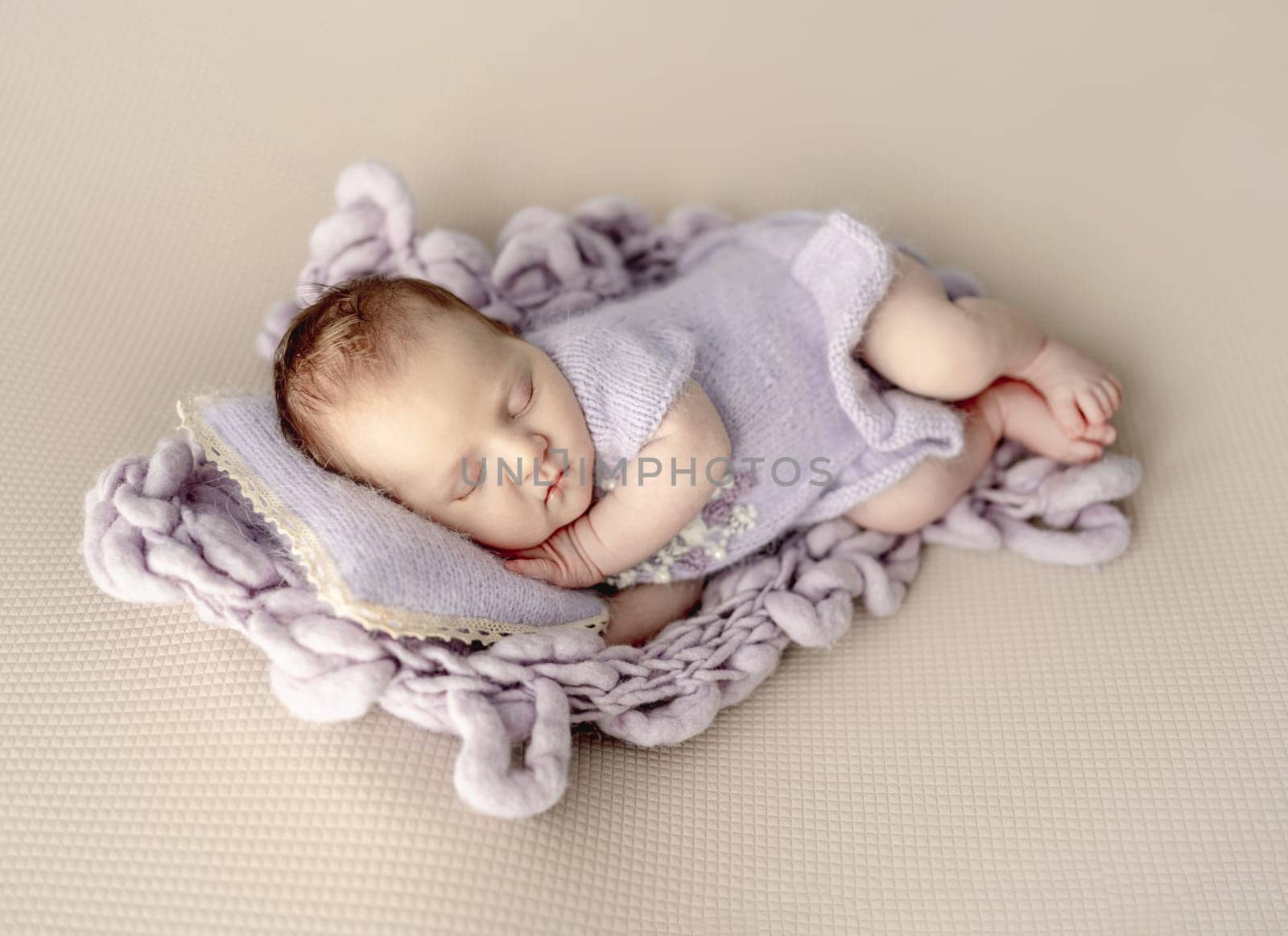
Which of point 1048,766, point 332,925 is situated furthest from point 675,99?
point 332,925

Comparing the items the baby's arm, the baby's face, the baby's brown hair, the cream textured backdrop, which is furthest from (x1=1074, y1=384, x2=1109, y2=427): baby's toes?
the baby's brown hair

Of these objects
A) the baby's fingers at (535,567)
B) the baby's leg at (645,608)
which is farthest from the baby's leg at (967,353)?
the baby's fingers at (535,567)

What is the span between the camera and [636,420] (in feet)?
3.78

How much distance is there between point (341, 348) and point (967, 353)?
82 centimetres

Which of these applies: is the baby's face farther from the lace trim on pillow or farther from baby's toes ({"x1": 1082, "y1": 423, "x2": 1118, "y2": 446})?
baby's toes ({"x1": 1082, "y1": 423, "x2": 1118, "y2": 446})

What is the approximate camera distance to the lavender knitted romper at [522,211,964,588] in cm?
127

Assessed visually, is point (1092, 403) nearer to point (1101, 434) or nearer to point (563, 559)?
point (1101, 434)

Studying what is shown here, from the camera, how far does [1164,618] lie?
3.96 feet

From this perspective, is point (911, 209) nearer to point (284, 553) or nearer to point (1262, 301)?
point (1262, 301)

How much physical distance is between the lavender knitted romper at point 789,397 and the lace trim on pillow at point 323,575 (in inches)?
10.1

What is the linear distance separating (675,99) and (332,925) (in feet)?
4.79

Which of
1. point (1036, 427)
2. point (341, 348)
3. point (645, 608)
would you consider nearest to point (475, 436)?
point (341, 348)

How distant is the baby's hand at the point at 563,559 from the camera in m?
1.20

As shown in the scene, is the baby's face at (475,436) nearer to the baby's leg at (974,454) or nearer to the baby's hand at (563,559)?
the baby's hand at (563,559)
